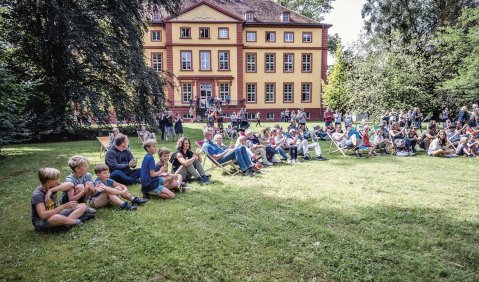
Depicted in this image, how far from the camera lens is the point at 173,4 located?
19188 millimetres

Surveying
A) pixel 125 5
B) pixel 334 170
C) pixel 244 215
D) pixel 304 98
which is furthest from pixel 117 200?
pixel 304 98

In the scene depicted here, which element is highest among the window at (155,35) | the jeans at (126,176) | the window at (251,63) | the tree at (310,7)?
the tree at (310,7)

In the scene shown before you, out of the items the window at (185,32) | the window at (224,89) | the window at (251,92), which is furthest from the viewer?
the window at (251,92)

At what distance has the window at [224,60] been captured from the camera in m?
37.1

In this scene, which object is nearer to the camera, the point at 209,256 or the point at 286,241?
the point at 209,256

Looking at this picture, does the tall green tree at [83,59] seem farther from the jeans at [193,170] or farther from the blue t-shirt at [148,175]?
the blue t-shirt at [148,175]

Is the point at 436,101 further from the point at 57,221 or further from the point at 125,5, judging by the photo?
the point at 57,221

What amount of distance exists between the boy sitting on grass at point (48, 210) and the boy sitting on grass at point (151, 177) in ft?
5.27

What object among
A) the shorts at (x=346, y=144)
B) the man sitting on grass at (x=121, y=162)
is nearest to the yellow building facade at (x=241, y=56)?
the shorts at (x=346, y=144)

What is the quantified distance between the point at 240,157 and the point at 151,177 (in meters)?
3.01

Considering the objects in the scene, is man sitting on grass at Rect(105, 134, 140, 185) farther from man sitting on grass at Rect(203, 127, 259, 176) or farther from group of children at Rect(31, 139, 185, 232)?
man sitting on grass at Rect(203, 127, 259, 176)

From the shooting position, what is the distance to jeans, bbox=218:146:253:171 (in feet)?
28.7

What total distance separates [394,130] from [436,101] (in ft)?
46.7

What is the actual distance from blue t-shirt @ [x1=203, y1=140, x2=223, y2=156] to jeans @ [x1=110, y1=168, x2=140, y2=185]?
6.63 feet
